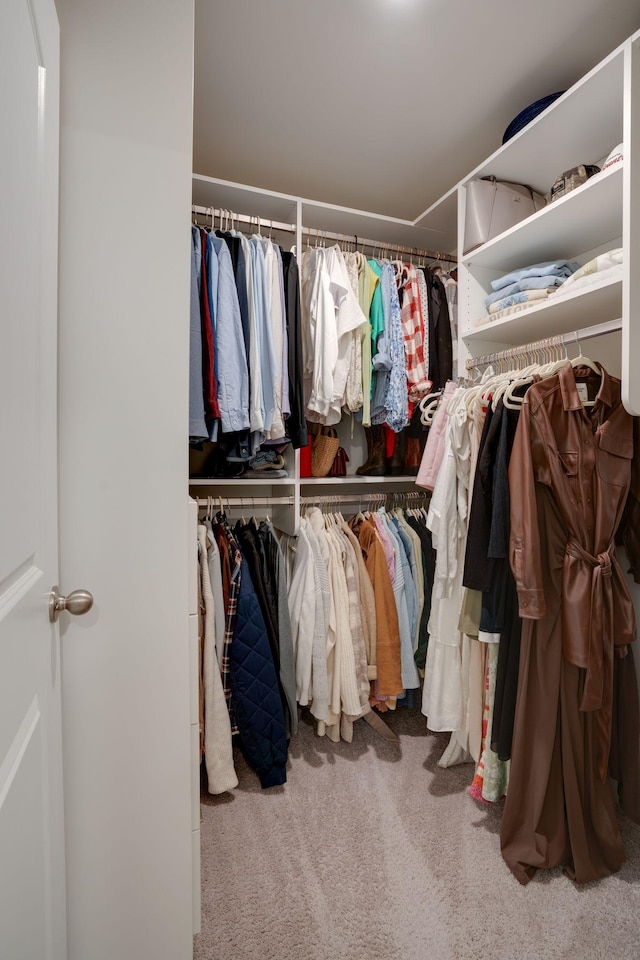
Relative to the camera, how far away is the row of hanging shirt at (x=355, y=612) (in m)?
1.89

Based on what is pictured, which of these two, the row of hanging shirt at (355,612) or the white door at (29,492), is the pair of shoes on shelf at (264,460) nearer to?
the row of hanging shirt at (355,612)

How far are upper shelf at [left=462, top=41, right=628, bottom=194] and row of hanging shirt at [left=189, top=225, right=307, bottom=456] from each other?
0.92 meters

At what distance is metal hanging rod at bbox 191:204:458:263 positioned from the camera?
1.89m

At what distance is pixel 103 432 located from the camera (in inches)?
35.6

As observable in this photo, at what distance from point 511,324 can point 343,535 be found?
3.56ft

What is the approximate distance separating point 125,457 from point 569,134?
1.85 m

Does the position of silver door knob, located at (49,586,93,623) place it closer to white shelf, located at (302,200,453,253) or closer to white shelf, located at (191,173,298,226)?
white shelf, located at (191,173,298,226)

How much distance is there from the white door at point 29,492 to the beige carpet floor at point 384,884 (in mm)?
686

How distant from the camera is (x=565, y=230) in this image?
1692mm

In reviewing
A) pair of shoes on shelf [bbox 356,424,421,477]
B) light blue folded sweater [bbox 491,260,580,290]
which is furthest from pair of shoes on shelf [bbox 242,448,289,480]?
light blue folded sweater [bbox 491,260,580,290]

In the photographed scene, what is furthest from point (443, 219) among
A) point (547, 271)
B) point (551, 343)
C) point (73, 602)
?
point (73, 602)

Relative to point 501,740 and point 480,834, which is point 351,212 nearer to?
point 501,740

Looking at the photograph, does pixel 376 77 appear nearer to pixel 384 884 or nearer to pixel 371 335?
pixel 371 335

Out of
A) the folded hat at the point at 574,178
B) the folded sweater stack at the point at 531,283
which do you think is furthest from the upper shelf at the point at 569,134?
the folded sweater stack at the point at 531,283
